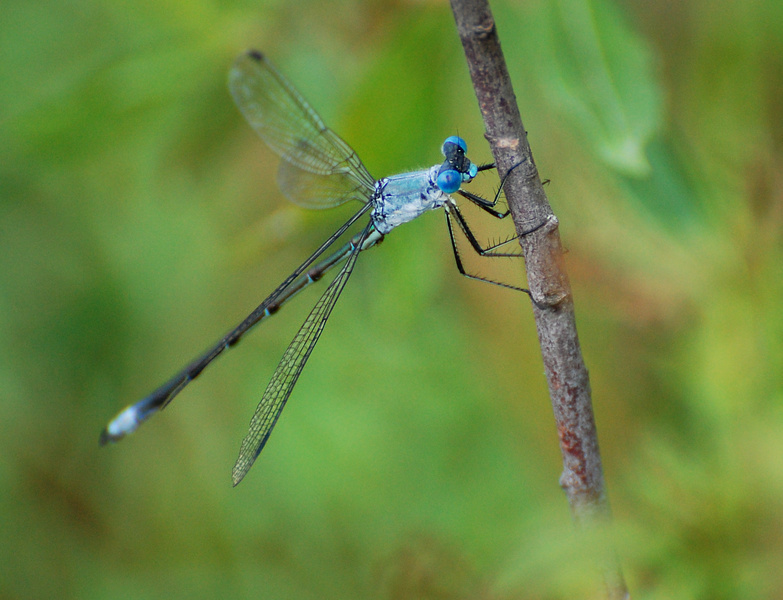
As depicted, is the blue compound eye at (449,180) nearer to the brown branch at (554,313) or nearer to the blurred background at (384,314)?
the blurred background at (384,314)

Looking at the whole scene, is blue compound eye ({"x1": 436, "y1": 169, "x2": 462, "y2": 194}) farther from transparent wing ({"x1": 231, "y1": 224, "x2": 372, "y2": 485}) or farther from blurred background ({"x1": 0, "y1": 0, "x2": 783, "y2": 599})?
transparent wing ({"x1": 231, "y1": 224, "x2": 372, "y2": 485})

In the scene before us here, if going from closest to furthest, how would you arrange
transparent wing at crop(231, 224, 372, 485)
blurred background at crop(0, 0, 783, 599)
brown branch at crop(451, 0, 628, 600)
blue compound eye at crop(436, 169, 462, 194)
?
1. brown branch at crop(451, 0, 628, 600)
2. blurred background at crop(0, 0, 783, 599)
3. blue compound eye at crop(436, 169, 462, 194)
4. transparent wing at crop(231, 224, 372, 485)

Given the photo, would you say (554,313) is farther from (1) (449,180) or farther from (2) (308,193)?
(2) (308,193)

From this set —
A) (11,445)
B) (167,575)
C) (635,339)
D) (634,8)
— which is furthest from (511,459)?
(11,445)

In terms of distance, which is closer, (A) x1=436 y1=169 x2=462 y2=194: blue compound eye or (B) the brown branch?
(B) the brown branch

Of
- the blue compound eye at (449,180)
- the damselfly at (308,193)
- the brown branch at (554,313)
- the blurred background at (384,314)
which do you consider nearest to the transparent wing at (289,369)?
the damselfly at (308,193)

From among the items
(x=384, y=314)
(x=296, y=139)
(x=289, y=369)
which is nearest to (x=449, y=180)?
(x=384, y=314)

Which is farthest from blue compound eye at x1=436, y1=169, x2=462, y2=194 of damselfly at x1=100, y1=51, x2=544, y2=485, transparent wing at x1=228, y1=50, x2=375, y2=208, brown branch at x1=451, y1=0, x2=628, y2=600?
brown branch at x1=451, y1=0, x2=628, y2=600
